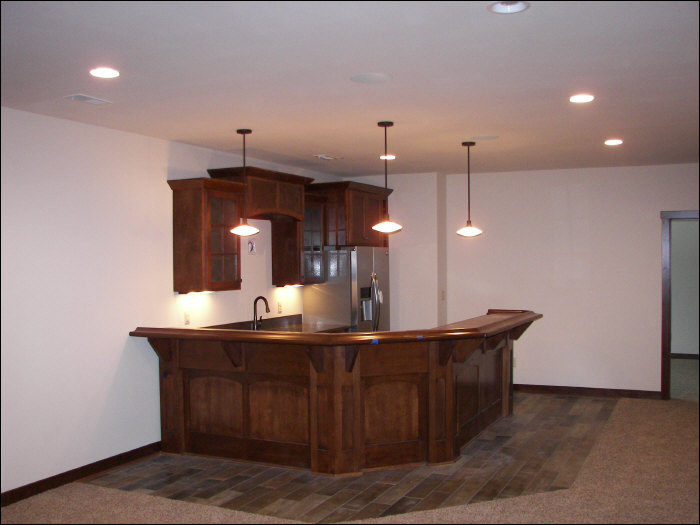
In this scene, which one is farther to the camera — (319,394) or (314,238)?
(314,238)

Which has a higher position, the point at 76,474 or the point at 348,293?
the point at 348,293

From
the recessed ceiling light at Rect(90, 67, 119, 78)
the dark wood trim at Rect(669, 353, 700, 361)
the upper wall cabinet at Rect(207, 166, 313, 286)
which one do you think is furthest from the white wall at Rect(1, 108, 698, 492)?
the dark wood trim at Rect(669, 353, 700, 361)

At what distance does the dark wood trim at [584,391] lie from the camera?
292 inches

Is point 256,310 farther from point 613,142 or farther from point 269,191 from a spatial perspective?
point 613,142

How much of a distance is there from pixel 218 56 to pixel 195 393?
2.86 m

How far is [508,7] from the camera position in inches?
108

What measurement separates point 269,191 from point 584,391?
4.18 meters

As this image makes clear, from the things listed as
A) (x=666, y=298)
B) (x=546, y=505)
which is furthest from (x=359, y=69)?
(x=666, y=298)

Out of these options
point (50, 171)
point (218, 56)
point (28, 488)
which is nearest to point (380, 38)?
point (218, 56)

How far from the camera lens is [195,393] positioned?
17.4ft

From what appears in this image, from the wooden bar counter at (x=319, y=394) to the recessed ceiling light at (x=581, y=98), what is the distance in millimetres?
1736

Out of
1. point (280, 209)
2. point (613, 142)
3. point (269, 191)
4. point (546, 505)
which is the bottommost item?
point (546, 505)

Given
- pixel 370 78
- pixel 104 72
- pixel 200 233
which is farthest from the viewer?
pixel 200 233

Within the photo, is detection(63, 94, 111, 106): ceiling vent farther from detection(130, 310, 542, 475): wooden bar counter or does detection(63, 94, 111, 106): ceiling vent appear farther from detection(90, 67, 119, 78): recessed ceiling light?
detection(130, 310, 542, 475): wooden bar counter
